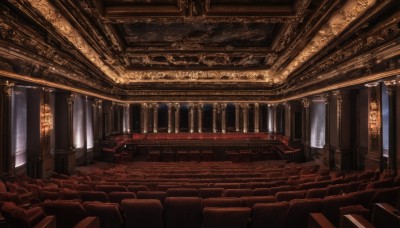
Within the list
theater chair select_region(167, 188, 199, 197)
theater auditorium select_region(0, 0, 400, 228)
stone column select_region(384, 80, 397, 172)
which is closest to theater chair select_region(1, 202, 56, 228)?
theater auditorium select_region(0, 0, 400, 228)

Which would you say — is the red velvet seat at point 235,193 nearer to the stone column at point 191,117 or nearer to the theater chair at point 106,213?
the theater chair at point 106,213

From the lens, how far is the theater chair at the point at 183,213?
3527 mm

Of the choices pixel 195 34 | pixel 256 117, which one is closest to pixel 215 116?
pixel 256 117

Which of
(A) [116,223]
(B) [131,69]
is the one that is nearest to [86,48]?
(B) [131,69]

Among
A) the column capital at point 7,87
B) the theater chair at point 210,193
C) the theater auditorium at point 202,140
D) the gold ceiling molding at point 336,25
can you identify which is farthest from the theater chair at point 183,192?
the column capital at point 7,87

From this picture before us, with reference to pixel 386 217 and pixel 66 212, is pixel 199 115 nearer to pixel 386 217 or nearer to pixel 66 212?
pixel 66 212

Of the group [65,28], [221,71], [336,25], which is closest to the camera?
[336,25]

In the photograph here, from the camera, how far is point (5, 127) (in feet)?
27.7

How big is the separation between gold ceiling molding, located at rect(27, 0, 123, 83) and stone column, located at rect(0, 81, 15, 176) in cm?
272

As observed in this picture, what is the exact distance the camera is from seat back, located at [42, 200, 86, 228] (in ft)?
11.5

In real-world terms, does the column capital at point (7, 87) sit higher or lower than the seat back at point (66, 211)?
higher

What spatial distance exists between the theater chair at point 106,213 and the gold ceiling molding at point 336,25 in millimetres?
7546

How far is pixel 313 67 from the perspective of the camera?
12297 mm

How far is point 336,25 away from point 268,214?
7334mm
